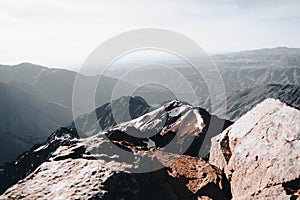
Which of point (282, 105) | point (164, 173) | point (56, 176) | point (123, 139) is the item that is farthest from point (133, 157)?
point (282, 105)

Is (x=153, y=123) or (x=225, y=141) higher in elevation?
(x=225, y=141)

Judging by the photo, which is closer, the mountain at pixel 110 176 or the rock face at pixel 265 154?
the rock face at pixel 265 154

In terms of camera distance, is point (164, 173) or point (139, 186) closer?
point (139, 186)

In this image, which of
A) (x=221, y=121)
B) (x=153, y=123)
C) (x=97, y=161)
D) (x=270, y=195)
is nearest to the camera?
(x=270, y=195)

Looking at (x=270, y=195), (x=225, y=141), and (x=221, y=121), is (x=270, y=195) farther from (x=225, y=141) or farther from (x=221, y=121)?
(x=221, y=121)

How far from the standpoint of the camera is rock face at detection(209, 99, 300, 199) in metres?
13.4

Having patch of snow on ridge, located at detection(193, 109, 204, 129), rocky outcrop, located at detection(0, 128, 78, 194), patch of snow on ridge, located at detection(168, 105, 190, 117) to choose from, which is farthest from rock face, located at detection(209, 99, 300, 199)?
rocky outcrop, located at detection(0, 128, 78, 194)

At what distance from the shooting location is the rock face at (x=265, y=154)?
13.4 metres

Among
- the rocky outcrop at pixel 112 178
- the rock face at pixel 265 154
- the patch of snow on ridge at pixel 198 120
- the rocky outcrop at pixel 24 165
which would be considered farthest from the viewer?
the rocky outcrop at pixel 24 165

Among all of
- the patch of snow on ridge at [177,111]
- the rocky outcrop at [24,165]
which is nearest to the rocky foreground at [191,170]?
the patch of snow on ridge at [177,111]

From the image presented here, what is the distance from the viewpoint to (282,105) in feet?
55.0

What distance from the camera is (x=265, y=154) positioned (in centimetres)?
1498

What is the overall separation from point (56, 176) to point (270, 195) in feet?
33.1

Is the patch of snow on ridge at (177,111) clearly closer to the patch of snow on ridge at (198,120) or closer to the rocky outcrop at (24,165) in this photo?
the patch of snow on ridge at (198,120)
